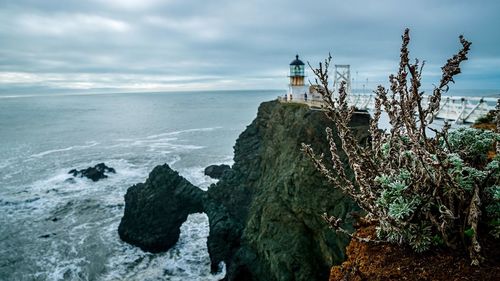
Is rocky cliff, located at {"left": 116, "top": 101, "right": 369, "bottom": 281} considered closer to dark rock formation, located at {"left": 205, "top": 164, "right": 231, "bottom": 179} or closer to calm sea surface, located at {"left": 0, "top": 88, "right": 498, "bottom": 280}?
calm sea surface, located at {"left": 0, "top": 88, "right": 498, "bottom": 280}

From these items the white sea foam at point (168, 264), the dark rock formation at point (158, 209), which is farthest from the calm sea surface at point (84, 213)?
the dark rock formation at point (158, 209)

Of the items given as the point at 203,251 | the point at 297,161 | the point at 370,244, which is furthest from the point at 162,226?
the point at 370,244

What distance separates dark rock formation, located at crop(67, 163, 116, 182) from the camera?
47.4 metres

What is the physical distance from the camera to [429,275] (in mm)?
3762

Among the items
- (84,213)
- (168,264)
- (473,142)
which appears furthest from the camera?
(84,213)

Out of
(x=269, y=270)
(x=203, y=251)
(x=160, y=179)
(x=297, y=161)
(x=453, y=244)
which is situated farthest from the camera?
(x=160, y=179)

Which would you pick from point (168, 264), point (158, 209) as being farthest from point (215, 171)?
point (168, 264)

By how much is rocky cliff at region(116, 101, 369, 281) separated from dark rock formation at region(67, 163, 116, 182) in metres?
18.5

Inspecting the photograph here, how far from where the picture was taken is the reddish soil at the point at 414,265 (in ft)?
12.0

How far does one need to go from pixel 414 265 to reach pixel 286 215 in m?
19.0

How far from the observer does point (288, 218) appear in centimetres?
2239

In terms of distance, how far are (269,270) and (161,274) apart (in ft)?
27.5

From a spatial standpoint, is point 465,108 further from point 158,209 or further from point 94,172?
point 94,172

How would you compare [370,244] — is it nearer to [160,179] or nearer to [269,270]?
[269,270]
